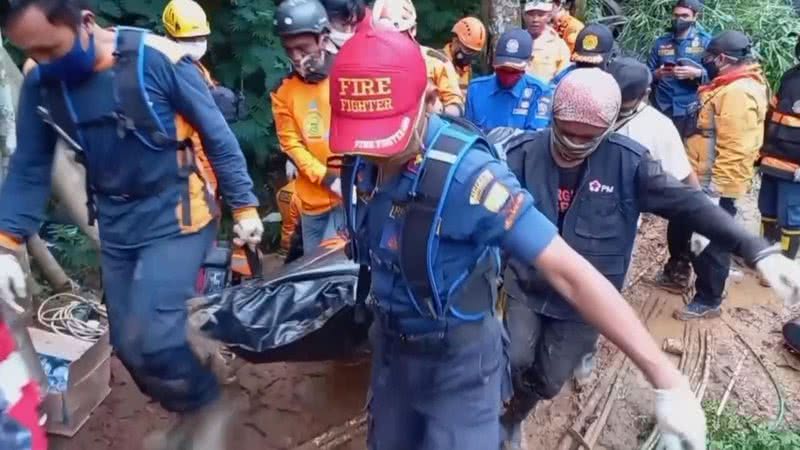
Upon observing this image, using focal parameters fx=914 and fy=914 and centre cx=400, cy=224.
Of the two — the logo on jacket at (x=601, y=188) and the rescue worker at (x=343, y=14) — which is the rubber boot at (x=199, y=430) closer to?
the logo on jacket at (x=601, y=188)

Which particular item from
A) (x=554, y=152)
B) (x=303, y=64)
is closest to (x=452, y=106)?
(x=303, y=64)

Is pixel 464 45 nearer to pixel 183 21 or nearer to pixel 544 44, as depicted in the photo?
pixel 544 44

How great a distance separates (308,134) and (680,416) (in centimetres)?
335

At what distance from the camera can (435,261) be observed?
108 inches

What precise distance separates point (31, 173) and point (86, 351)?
1.06 metres

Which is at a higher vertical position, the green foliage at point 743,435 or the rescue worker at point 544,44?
the rescue worker at point 544,44

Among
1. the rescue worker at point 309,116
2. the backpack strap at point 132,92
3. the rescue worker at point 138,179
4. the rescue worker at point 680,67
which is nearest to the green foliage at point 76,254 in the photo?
the rescue worker at point 309,116

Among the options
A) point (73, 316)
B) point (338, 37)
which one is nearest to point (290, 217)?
point (338, 37)

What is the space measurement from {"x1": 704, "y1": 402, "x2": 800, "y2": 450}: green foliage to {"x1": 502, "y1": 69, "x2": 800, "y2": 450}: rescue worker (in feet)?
4.21

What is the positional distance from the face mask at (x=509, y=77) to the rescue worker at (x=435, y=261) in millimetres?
3124

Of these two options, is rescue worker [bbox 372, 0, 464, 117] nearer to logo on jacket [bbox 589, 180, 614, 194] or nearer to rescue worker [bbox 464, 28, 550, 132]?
rescue worker [bbox 464, 28, 550, 132]

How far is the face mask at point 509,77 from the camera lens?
6.01 metres

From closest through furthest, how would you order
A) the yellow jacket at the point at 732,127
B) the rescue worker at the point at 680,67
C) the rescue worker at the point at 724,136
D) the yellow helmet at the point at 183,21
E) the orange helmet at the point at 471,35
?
the yellow helmet at the point at 183,21 < the rescue worker at the point at 724,136 < the yellow jacket at the point at 732,127 < the orange helmet at the point at 471,35 < the rescue worker at the point at 680,67

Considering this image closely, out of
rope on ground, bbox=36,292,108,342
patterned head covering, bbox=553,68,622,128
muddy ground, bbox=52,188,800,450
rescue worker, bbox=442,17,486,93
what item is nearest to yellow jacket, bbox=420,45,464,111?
rescue worker, bbox=442,17,486,93
